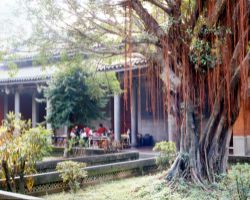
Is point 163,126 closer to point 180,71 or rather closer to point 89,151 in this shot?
point 89,151

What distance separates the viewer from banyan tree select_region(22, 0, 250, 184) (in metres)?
5.68

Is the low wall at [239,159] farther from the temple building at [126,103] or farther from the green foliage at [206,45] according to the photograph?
the temple building at [126,103]

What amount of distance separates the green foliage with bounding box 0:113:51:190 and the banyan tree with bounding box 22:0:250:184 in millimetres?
1892

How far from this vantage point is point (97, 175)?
7.30 m

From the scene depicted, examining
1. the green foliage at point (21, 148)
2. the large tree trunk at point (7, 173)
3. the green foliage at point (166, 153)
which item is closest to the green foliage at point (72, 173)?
the green foliage at point (21, 148)

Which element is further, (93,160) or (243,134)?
(243,134)

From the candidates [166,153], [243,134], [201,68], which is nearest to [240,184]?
[201,68]

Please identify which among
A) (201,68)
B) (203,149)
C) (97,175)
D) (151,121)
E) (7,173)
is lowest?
(97,175)

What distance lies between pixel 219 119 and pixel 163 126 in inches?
362

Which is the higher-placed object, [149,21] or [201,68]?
[149,21]

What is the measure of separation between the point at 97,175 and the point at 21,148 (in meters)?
2.23

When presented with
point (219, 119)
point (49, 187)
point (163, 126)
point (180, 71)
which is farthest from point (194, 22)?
point (163, 126)

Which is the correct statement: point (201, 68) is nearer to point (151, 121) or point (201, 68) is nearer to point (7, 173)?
point (7, 173)

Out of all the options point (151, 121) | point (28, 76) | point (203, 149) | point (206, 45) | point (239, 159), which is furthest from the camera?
point (151, 121)
